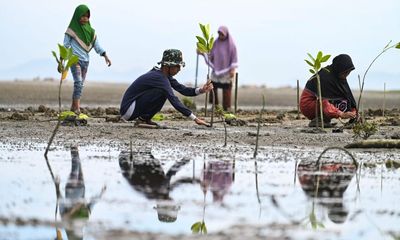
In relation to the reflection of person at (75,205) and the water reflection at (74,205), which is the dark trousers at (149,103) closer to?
the water reflection at (74,205)

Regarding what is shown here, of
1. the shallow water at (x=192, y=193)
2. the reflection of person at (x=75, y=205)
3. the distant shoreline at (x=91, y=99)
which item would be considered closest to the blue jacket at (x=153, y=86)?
the shallow water at (x=192, y=193)

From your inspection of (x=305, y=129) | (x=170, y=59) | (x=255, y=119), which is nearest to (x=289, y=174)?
(x=170, y=59)

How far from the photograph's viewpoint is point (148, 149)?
930 cm

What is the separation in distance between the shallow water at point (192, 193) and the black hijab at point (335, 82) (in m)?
3.27

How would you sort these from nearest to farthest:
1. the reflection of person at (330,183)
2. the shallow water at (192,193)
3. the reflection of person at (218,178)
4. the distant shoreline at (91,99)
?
the shallow water at (192,193), the reflection of person at (330,183), the reflection of person at (218,178), the distant shoreline at (91,99)

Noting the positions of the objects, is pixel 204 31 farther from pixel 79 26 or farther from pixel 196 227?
pixel 196 227

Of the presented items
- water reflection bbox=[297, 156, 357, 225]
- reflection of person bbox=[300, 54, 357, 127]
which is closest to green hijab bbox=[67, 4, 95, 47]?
reflection of person bbox=[300, 54, 357, 127]

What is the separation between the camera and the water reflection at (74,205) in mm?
4858

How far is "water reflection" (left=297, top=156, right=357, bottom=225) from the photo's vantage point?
18.7ft

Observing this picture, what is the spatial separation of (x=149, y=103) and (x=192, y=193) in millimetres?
5450

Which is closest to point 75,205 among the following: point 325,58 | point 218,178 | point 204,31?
point 218,178

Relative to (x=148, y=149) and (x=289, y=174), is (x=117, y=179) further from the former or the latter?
(x=148, y=149)

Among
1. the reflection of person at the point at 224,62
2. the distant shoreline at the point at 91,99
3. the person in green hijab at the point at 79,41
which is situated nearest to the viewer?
the person in green hijab at the point at 79,41

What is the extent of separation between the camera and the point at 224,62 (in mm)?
17938
